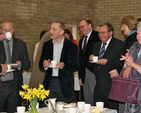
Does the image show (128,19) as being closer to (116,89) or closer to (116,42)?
(116,42)

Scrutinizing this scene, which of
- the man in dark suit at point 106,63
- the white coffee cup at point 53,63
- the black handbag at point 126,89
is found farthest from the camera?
the man in dark suit at point 106,63

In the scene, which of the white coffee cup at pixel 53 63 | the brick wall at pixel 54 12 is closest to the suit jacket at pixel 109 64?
the white coffee cup at pixel 53 63

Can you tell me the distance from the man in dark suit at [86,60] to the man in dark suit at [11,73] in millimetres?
1501

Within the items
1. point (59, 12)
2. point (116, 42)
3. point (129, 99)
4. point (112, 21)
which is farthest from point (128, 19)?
point (112, 21)

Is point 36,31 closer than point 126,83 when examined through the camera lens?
No

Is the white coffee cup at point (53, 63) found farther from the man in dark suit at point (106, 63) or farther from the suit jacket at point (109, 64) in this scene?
the suit jacket at point (109, 64)

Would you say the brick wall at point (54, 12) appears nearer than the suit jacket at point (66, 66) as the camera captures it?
No

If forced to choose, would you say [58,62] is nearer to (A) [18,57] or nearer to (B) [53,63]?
(B) [53,63]

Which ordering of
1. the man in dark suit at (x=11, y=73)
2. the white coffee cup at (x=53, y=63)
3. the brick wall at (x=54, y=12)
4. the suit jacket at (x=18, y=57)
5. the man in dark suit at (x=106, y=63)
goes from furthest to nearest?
the brick wall at (x=54, y=12), the man in dark suit at (x=106, y=63), the suit jacket at (x=18, y=57), the man in dark suit at (x=11, y=73), the white coffee cup at (x=53, y=63)

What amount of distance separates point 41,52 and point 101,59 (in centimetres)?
95

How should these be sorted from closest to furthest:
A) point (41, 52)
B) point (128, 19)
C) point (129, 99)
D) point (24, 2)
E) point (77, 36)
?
point (129, 99) < point (128, 19) < point (41, 52) < point (24, 2) < point (77, 36)

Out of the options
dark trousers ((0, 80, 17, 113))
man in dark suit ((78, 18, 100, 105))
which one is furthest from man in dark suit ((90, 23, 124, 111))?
dark trousers ((0, 80, 17, 113))

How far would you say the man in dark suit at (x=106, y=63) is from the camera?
5160 mm

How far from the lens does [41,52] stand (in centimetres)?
532
